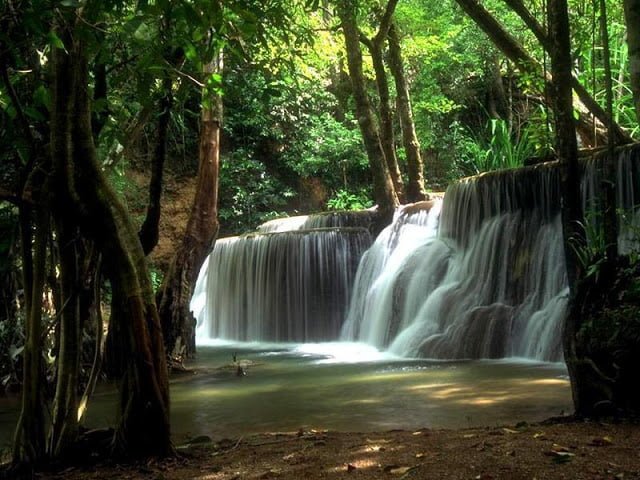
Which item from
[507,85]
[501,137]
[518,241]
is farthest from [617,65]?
[507,85]

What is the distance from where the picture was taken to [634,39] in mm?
4254

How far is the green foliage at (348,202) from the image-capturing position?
2292 centimetres

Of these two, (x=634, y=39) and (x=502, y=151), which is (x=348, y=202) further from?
(x=634, y=39)

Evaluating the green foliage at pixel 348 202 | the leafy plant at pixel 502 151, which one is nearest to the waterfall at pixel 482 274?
the leafy plant at pixel 502 151

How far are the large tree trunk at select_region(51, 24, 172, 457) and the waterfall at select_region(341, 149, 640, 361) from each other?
19.5ft

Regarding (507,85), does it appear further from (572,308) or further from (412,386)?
(572,308)

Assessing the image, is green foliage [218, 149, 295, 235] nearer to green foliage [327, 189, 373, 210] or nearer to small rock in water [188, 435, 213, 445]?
green foliage [327, 189, 373, 210]

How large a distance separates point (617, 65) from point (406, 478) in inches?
517

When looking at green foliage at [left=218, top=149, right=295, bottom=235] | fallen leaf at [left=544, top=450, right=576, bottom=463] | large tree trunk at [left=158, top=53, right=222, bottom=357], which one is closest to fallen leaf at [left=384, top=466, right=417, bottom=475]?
fallen leaf at [left=544, top=450, right=576, bottom=463]

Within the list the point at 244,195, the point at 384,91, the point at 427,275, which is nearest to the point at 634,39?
the point at 427,275

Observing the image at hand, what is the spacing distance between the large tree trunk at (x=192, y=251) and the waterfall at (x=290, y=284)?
4.31 meters

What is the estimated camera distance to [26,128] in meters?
4.17

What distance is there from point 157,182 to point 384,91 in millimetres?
11331

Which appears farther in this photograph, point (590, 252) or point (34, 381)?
point (590, 252)
